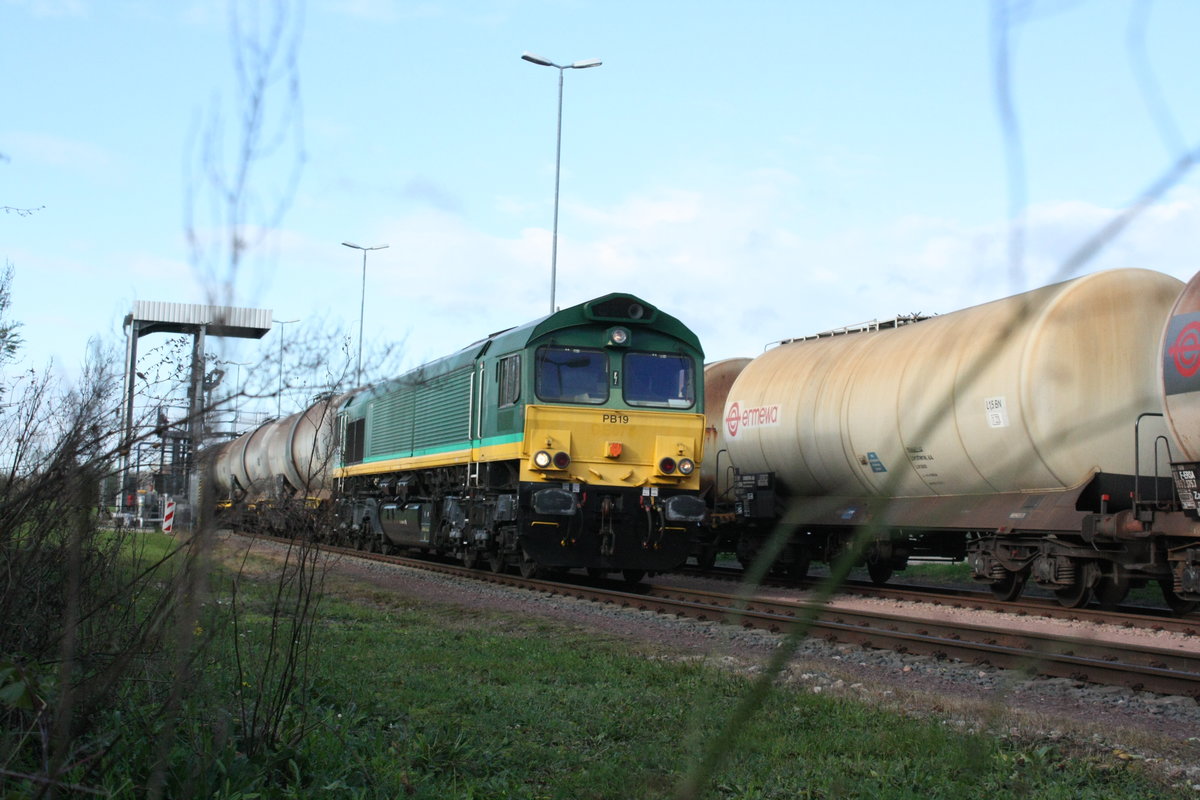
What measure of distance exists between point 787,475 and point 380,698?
11.2 meters

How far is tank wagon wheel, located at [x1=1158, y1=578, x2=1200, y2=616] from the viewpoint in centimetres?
A: 1223

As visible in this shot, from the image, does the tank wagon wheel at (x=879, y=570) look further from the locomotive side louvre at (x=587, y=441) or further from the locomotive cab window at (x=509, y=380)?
the locomotive cab window at (x=509, y=380)

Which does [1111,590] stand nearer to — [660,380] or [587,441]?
[660,380]

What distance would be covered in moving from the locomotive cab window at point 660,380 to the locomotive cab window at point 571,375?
1.28 ft

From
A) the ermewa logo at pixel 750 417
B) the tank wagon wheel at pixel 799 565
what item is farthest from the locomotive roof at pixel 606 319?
the tank wagon wheel at pixel 799 565

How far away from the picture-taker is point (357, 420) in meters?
23.9

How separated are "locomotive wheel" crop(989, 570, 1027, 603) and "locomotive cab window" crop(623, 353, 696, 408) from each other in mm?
4855

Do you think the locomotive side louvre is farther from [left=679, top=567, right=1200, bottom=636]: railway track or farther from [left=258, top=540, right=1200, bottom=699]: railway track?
[left=679, top=567, right=1200, bottom=636]: railway track

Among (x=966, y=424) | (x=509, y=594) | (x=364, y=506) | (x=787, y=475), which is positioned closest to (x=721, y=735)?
(x=966, y=424)

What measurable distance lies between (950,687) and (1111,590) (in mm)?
5526

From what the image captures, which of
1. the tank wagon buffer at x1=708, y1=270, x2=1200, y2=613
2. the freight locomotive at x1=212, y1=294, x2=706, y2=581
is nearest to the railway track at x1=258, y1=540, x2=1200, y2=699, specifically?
the freight locomotive at x1=212, y1=294, x2=706, y2=581

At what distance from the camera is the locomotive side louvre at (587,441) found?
14.9 m

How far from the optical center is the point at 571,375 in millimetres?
15414

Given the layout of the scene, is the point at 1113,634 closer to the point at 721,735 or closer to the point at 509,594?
the point at 509,594
